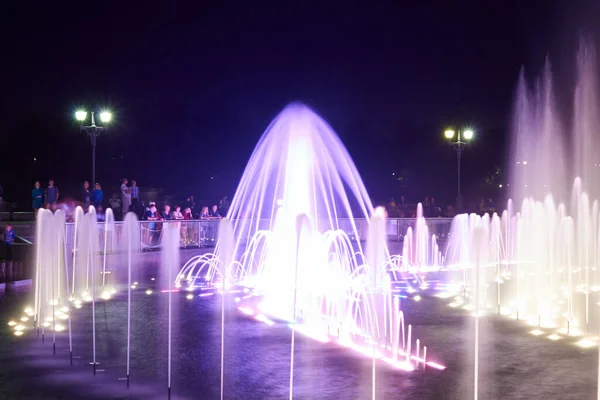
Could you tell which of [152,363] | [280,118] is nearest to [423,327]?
[152,363]

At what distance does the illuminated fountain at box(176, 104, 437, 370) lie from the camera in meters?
10.4

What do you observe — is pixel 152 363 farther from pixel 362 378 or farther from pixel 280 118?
pixel 280 118

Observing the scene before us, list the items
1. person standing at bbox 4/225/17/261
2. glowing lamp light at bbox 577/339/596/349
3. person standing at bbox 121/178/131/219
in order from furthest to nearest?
person standing at bbox 121/178/131/219
person standing at bbox 4/225/17/261
glowing lamp light at bbox 577/339/596/349

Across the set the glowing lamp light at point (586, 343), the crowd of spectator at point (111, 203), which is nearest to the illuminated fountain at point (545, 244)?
the glowing lamp light at point (586, 343)

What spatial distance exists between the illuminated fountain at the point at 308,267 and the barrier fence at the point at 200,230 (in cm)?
14

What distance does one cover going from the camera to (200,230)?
24.3m

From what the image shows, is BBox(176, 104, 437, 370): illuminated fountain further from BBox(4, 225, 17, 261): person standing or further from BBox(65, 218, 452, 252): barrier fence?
BBox(4, 225, 17, 261): person standing

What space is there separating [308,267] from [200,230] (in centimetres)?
907

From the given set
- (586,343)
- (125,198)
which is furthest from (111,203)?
(586,343)

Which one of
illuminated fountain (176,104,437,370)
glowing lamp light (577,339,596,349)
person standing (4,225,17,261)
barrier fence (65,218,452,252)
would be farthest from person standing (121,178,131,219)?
glowing lamp light (577,339,596,349)

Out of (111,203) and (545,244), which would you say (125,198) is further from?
(545,244)

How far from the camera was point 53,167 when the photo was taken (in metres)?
47.9

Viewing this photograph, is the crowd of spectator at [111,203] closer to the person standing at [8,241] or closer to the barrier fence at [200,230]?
the barrier fence at [200,230]

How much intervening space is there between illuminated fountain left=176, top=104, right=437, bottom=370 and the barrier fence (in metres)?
0.14
